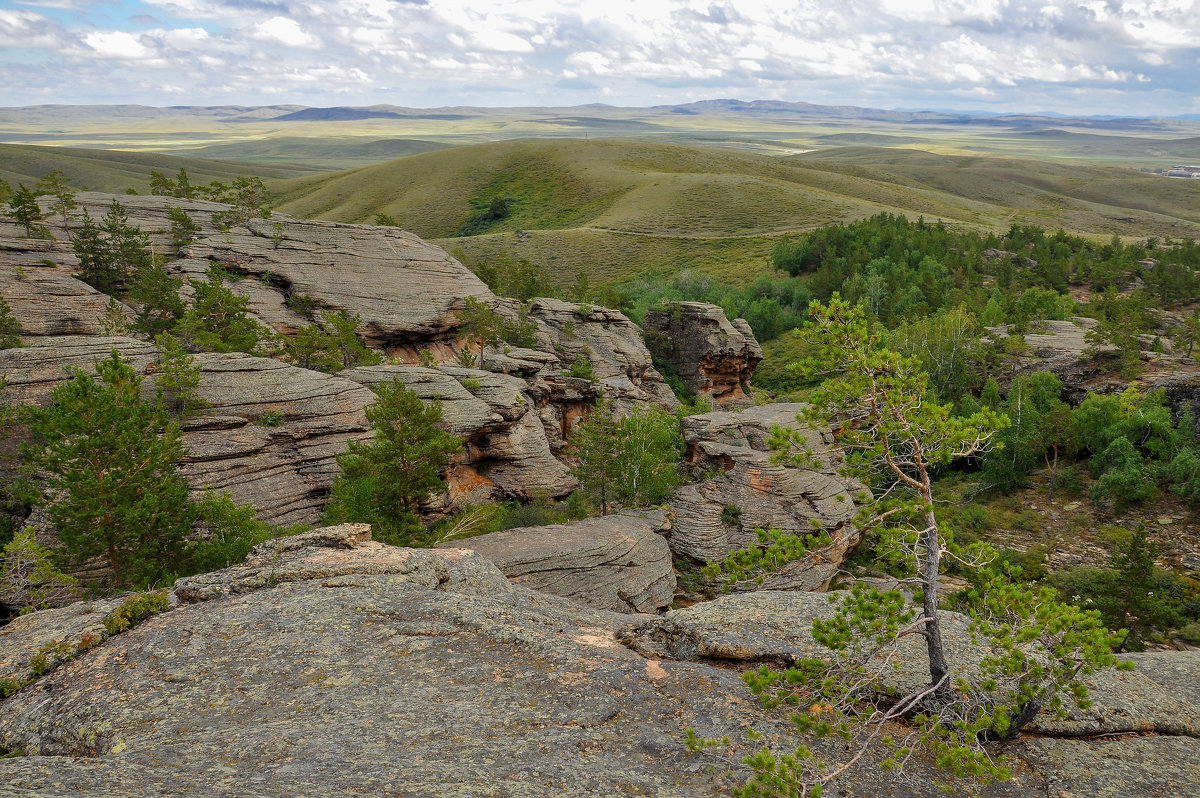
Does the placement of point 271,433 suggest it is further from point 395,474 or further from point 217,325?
point 217,325

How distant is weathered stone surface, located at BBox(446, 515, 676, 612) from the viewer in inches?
1049

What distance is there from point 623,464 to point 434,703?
26321mm

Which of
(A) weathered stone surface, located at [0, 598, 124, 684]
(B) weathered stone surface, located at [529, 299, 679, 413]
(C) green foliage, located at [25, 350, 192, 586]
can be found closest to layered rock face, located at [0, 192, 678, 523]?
(B) weathered stone surface, located at [529, 299, 679, 413]

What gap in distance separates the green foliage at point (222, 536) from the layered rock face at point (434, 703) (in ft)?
23.0

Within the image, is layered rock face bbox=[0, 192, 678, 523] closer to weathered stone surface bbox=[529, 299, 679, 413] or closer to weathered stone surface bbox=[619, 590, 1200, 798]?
Answer: weathered stone surface bbox=[529, 299, 679, 413]

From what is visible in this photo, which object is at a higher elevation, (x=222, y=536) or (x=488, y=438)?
(x=222, y=536)

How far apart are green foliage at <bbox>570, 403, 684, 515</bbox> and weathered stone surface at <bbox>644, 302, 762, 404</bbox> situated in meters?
31.4

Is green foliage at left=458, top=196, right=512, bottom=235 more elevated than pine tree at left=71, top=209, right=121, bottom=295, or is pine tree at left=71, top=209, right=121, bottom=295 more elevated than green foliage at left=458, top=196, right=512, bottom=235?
green foliage at left=458, top=196, right=512, bottom=235

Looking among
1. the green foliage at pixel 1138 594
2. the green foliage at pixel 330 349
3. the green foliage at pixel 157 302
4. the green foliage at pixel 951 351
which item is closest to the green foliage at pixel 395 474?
the green foliage at pixel 330 349

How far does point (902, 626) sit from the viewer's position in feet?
36.6

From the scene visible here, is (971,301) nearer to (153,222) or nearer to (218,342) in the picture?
(218,342)

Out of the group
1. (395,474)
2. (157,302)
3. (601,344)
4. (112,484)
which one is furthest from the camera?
(601,344)

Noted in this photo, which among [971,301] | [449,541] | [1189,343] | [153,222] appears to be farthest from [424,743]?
[971,301]

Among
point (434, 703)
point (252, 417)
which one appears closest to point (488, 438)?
point (252, 417)
